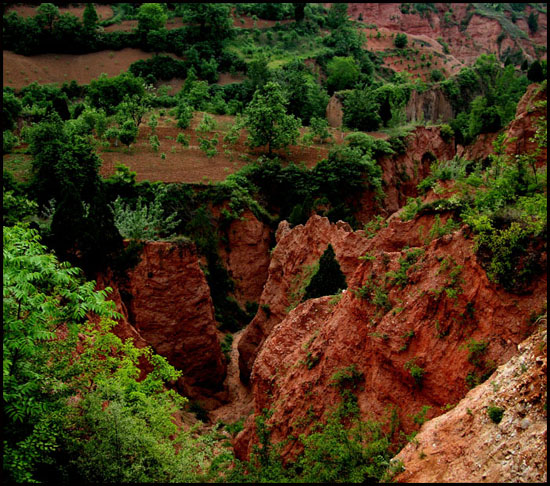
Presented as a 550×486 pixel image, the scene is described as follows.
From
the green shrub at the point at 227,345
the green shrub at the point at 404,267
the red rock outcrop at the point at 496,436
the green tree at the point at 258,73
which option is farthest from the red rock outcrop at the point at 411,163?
the red rock outcrop at the point at 496,436

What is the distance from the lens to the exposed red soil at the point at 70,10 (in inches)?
2670

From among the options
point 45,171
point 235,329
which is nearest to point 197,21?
point 45,171

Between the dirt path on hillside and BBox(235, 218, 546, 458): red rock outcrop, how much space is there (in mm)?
7961

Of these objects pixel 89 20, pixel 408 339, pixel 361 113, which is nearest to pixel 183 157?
pixel 361 113

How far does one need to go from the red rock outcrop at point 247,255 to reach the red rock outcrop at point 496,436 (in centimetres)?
2421

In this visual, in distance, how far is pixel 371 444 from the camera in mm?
9453

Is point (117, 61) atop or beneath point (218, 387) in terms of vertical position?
atop

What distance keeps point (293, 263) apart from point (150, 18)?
5377 centimetres

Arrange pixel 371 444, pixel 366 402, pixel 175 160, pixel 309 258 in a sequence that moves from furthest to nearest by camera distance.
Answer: pixel 175 160 < pixel 309 258 < pixel 366 402 < pixel 371 444

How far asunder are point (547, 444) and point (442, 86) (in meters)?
65.9

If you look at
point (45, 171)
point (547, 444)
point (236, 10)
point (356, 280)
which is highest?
point (236, 10)

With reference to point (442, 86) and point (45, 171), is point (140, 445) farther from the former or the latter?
point (442, 86)

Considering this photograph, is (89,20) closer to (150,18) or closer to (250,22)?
(150,18)

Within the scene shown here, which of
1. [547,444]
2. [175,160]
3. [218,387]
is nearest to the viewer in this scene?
[547,444]
